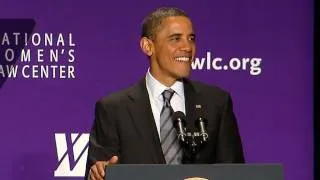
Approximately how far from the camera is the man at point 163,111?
1.84 m

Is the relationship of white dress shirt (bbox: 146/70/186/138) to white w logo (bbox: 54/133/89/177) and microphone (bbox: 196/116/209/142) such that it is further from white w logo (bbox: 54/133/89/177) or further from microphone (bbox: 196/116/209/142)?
white w logo (bbox: 54/133/89/177)

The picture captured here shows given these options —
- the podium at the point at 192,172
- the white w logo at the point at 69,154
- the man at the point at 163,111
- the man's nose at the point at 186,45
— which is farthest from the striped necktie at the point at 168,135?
the white w logo at the point at 69,154

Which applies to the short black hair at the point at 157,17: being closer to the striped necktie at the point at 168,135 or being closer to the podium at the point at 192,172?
the striped necktie at the point at 168,135

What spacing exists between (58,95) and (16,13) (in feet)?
1.30

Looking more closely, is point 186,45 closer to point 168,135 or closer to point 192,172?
point 168,135

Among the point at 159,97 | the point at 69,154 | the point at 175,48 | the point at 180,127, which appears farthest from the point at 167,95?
the point at 69,154

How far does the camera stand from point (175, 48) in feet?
6.35

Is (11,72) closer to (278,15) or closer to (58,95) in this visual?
(58,95)

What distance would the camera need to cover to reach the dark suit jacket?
1.84 m

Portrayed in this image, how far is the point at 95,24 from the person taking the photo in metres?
2.86

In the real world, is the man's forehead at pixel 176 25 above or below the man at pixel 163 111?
above

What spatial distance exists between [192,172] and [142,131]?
0.34 m

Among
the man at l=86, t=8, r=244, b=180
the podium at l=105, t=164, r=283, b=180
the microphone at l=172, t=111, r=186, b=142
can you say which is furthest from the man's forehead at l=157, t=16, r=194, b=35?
the podium at l=105, t=164, r=283, b=180

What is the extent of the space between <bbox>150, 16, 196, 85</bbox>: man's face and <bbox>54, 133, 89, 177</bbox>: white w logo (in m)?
0.99
